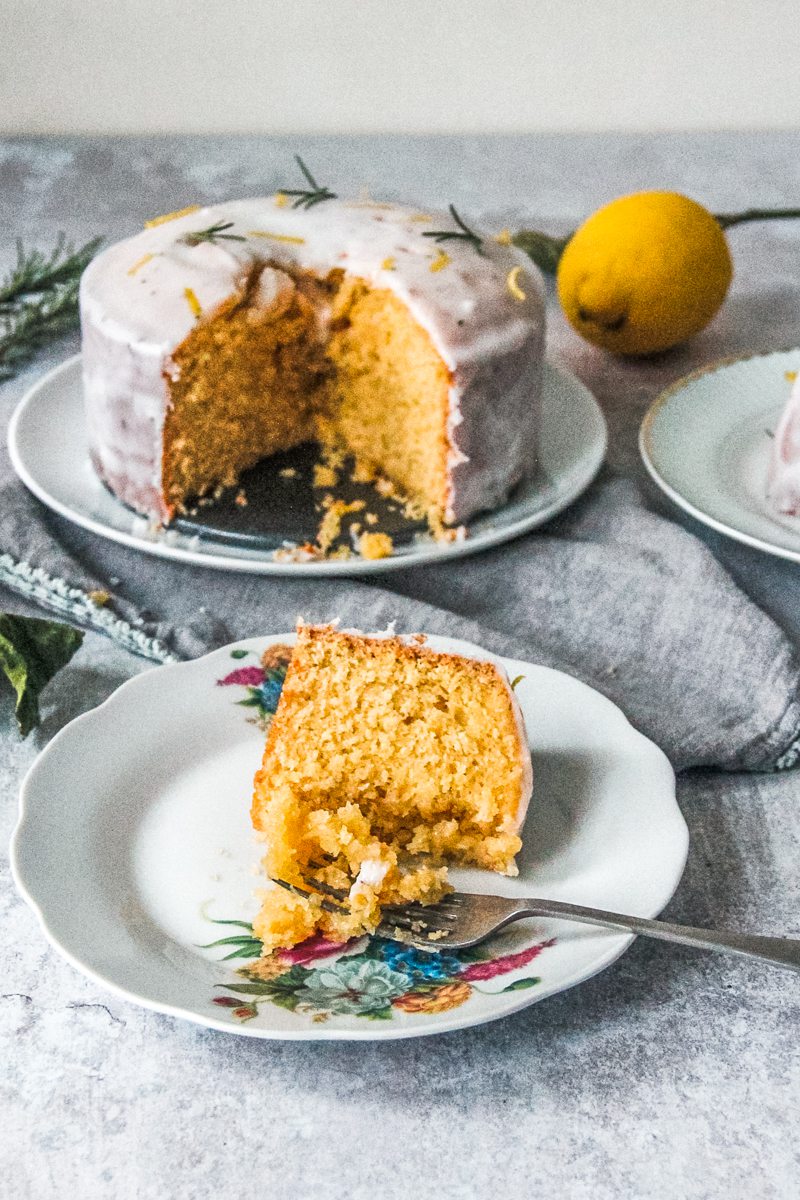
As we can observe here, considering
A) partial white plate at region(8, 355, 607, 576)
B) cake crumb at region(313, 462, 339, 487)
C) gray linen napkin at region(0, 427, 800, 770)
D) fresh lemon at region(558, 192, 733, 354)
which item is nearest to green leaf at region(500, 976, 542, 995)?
gray linen napkin at region(0, 427, 800, 770)

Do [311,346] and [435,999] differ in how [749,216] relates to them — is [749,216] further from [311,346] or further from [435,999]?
[435,999]

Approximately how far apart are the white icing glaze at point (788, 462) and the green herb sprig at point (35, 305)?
178cm

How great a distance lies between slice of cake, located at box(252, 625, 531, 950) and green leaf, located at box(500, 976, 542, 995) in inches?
8.2

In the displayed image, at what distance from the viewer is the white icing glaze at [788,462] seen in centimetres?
270

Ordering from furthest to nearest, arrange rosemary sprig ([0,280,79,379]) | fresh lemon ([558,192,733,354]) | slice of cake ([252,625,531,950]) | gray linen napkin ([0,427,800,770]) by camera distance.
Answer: rosemary sprig ([0,280,79,379]), fresh lemon ([558,192,733,354]), gray linen napkin ([0,427,800,770]), slice of cake ([252,625,531,950])

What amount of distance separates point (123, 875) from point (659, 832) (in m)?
0.72

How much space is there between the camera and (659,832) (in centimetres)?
190

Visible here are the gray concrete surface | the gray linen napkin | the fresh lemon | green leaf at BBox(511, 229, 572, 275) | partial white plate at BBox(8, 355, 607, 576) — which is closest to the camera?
the gray concrete surface

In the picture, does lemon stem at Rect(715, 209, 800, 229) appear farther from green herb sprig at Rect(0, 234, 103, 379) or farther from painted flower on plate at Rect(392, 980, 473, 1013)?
painted flower on plate at Rect(392, 980, 473, 1013)

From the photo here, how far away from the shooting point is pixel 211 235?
2.87 meters

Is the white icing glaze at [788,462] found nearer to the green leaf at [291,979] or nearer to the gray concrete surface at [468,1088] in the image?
the gray concrete surface at [468,1088]

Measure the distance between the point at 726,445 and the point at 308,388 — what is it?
914 millimetres

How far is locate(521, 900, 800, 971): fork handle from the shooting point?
65.1 inches

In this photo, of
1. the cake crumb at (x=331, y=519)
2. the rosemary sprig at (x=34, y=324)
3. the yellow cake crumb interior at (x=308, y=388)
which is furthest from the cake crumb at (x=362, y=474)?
the rosemary sprig at (x=34, y=324)
